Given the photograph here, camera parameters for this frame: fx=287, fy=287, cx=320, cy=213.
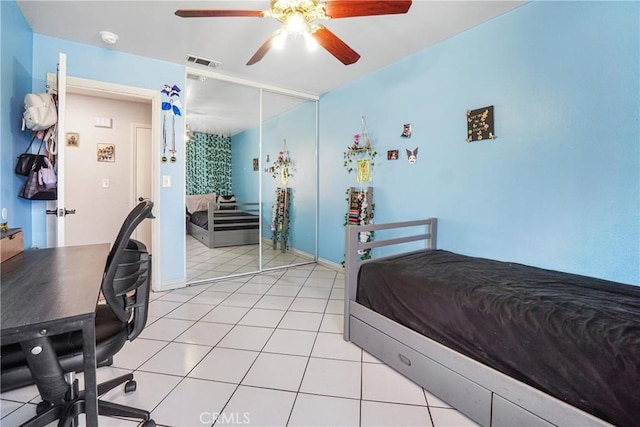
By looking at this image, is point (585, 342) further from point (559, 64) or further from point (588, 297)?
point (559, 64)

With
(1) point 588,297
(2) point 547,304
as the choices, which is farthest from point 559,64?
(2) point 547,304

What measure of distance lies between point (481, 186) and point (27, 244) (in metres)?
3.73

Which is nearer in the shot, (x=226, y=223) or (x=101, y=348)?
(x=101, y=348)

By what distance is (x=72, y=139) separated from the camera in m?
3.39

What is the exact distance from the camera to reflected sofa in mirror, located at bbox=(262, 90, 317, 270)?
14.1 feet

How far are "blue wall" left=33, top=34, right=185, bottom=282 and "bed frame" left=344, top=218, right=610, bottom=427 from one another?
209 cm

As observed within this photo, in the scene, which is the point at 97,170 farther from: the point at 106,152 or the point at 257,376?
the point at 257,376

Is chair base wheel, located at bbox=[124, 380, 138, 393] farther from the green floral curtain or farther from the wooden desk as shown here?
the green floral curtain

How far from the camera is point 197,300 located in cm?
289

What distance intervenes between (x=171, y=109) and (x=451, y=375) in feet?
11.0

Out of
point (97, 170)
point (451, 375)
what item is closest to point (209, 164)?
point (97, 170)

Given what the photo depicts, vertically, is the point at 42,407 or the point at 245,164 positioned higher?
the point at 245,164

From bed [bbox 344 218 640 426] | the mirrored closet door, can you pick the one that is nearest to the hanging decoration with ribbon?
the mirrored closet door

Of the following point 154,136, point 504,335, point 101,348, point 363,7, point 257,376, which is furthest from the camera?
point 154,136
